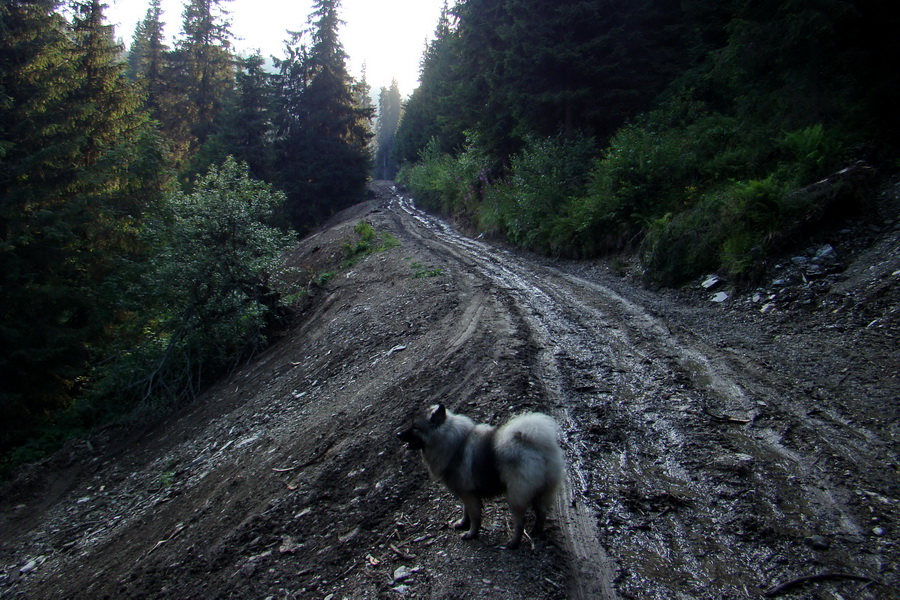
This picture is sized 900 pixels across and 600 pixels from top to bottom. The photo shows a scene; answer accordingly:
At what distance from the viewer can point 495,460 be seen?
3.24 metres

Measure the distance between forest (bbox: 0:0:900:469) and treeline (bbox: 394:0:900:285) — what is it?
52 millimetres

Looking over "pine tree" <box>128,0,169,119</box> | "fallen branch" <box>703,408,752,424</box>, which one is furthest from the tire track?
"pine tree" <box>128,0,169,119</box>

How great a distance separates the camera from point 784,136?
32.7 feet

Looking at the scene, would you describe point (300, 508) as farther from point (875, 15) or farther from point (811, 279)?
point (875, 15)

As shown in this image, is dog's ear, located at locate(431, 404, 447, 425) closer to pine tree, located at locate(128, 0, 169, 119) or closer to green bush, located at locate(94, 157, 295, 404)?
green bush, located at locate(94, 157, 295, 404)

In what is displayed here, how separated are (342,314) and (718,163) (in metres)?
9.68

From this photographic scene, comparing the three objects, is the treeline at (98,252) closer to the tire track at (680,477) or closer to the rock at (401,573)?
the tire track at (680,477)

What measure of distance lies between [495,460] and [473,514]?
1.60 ft

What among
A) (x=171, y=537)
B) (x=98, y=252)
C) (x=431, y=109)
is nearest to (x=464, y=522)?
(x=171, y=537)

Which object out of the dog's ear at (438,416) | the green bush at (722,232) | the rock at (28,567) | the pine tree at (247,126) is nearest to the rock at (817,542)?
the dog's ear at (438,416)

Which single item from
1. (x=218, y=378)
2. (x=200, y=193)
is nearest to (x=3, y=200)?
(x=200, y=193)

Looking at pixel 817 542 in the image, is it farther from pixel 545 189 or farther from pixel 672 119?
pixel 672 119

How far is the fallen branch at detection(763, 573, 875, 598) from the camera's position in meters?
2.67

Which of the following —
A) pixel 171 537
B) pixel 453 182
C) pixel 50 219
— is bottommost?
pixel 171 537
